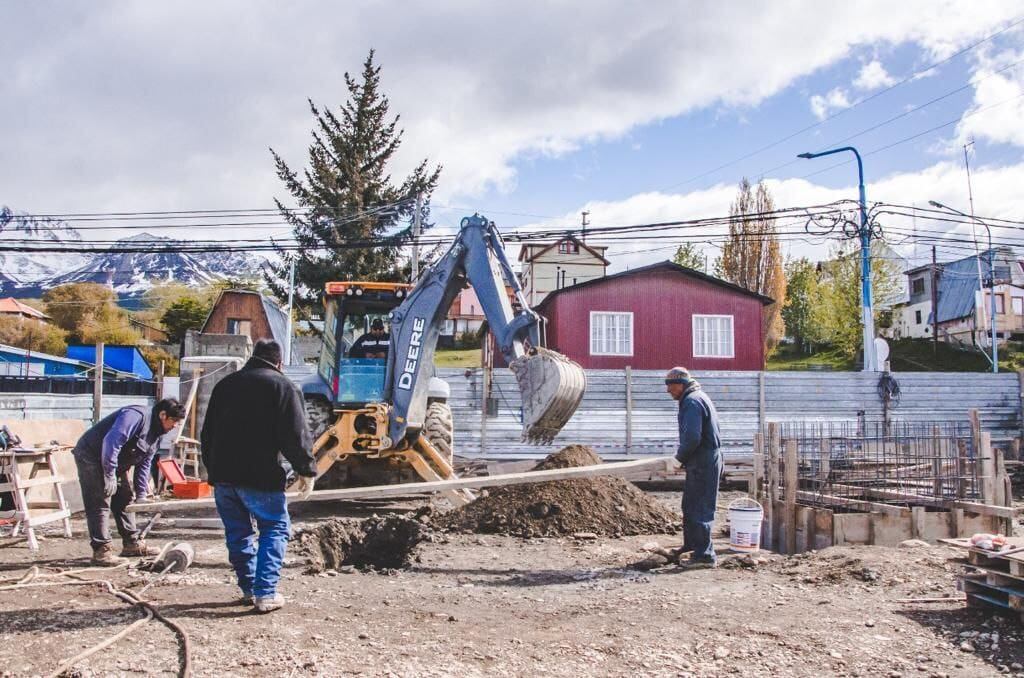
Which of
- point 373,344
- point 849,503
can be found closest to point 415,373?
point 373,344

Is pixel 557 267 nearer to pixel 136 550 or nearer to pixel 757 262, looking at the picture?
pixel 757 262

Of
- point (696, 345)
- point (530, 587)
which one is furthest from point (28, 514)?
point (696, 345)

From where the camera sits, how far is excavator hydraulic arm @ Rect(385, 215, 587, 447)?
7.72 metres

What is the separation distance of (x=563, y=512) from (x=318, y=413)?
3.89m

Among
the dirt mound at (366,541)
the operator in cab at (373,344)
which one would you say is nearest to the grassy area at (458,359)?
the operator in cab at (373,344)

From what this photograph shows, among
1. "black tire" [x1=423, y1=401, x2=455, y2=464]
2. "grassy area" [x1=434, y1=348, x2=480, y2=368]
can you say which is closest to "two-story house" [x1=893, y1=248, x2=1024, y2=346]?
"grassy area" [x1=434, y1=348, x2=480, y2=368]

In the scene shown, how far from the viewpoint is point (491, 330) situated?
343 inches

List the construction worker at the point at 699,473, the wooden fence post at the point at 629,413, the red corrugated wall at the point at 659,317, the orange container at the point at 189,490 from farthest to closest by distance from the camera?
the red corrugated wall at the point at 659,317 < the wooden fence post at the point at 629,413 < the orange container at the point at 189,490 < the construction worker at the point at 699,473

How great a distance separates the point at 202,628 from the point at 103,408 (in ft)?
36.2

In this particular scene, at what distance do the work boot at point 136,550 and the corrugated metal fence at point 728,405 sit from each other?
8598 mm

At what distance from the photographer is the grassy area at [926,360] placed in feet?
122

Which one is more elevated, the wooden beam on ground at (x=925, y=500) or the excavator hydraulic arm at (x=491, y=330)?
the excavator hydraulic arm at (x=491, y=330)

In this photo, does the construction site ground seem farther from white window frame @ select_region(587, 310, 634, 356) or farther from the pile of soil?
white window frame @ select_region(587, 310, 634, 356)

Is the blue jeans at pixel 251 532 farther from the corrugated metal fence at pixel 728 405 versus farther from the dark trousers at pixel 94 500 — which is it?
the corrugated metal fence at pixel 728 405
